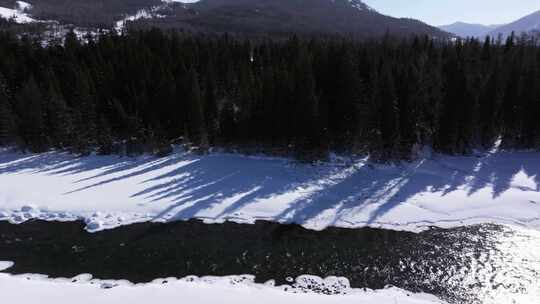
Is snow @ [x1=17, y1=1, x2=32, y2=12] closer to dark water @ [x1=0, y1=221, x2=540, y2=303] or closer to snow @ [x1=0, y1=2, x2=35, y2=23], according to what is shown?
snow @ [x1=0, y1=2, x2=35, y2=23]

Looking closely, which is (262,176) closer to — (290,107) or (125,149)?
(290,107)

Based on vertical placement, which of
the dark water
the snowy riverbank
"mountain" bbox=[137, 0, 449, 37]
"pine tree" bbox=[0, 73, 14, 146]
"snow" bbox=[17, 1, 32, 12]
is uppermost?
"snow" bbox=[17, 1, 32, 12]

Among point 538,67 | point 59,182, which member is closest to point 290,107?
point 59,182

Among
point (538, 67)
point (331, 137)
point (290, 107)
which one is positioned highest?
point (538, 67)

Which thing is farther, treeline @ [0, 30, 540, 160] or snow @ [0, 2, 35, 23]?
snow @ [0, 2, 35, 23]

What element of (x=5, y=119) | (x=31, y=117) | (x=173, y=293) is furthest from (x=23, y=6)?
(x=173, y=293)

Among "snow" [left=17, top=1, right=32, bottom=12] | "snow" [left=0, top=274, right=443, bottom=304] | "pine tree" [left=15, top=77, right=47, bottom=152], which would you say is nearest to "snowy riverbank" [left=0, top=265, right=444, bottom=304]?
"snow" [left=0, top=274, right=443, bottom=304]
